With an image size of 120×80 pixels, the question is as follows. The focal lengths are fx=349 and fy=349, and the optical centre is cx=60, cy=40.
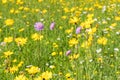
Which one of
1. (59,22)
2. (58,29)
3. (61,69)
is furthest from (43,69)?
(59,22)

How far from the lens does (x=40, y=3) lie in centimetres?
598

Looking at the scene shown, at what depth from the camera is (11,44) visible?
12.2ft

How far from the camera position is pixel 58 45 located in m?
3.74

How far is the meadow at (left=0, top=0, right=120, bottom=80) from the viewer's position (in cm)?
261

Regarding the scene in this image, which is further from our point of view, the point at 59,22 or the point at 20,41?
the point at 59,22

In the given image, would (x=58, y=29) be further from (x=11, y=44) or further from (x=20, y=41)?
(x=20, y=41)

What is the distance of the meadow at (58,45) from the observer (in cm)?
261

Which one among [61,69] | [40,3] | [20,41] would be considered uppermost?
[20,41]

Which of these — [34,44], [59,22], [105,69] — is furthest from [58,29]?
[105,69]

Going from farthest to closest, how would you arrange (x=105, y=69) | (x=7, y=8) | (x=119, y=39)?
(x=7, y=8), (x=119, y=39), (x=105, y=69)

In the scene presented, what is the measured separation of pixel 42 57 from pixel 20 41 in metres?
0.53

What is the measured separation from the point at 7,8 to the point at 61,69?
2815mm

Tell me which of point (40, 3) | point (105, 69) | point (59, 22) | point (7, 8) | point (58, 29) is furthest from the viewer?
point (40, 3)

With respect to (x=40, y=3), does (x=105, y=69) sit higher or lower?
higher
